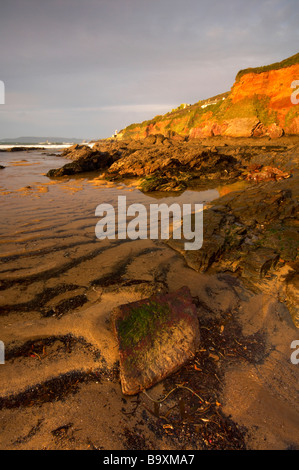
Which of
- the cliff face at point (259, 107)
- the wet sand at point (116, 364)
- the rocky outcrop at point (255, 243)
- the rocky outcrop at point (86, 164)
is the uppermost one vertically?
the cliff face at point (259, 107)

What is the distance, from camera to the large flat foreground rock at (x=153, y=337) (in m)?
2.11

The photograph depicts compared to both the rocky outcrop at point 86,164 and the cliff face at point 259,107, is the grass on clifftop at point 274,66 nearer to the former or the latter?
the cliff face at point 259,107

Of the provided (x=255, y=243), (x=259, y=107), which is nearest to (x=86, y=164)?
(x=255, y=243)

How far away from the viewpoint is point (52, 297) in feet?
10.5

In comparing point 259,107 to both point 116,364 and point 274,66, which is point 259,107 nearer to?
point 274,66

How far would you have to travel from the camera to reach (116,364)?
2.28 m

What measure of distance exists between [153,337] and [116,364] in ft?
1.67

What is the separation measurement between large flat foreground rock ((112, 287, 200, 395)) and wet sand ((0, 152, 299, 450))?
13cm

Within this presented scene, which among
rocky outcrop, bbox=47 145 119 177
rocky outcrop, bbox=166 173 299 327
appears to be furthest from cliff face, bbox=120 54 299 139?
rocky outcrop, bbox=166 173 299 327

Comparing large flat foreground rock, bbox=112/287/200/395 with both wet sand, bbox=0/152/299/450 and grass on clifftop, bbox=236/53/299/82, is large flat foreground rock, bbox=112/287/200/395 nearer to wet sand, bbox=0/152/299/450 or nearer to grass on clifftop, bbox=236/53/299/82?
wet sand, bbox=0/152/299/450

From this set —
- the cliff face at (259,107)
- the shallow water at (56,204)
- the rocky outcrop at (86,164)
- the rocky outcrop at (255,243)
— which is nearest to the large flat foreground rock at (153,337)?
the rocky outcrop at (255,243)

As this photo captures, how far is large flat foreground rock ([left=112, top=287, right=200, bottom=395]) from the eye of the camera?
6.93ft

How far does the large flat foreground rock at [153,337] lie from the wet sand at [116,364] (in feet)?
0.42
